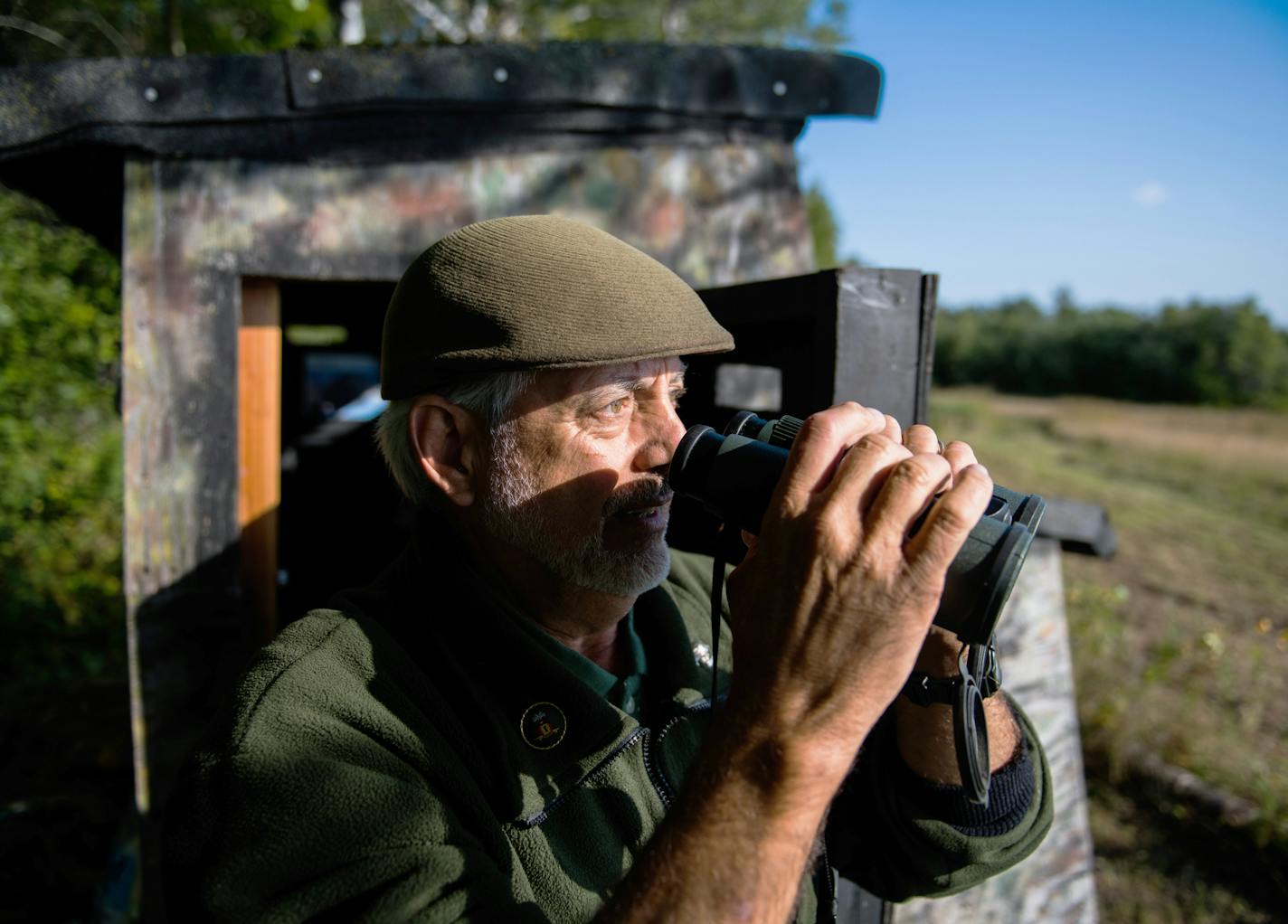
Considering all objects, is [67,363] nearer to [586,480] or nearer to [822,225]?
[586,480]

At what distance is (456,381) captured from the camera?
1608 mm

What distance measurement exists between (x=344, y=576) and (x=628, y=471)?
4.35 m

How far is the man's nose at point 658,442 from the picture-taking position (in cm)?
164

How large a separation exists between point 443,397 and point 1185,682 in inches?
241

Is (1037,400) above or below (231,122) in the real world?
below

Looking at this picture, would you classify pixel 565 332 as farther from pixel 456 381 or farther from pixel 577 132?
pixel 577 132

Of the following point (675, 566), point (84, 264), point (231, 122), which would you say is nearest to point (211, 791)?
point (675, 566)

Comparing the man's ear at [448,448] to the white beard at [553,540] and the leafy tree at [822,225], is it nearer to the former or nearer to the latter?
the white beard at [553,540]

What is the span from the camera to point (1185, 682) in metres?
5.88

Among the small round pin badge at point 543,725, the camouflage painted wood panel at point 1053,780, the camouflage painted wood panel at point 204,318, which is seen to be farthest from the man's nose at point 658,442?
the camouflage painted wood panel at point 1053,780

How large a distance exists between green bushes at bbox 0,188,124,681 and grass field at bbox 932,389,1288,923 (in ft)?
20.5

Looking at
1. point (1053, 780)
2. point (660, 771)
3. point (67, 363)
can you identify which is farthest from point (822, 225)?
point (660, 771)

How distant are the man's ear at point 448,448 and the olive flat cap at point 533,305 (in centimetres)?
8

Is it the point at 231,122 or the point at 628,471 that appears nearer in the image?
the point at 628,471
